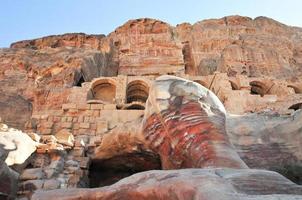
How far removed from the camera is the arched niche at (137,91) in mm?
20781

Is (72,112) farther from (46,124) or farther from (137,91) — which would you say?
(137,91)

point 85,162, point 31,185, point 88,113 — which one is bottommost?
point 31,185

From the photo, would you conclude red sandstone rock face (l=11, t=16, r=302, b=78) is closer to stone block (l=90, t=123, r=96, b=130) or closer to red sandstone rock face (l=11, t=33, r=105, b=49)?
red sandstone rock face (l=11, t=33, r=105, b=49)

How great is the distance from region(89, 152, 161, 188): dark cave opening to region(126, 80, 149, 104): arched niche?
1385 centimetres

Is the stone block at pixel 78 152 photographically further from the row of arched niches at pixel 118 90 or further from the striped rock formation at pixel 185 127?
the row of arched niches at pixel 118 90

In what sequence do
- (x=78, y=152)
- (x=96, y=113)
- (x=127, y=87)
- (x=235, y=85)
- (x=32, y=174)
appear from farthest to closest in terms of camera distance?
(x=235, y=85) < (x=127, y=87) < (x=96, y=113) < (x=78, y=152) < (x=32, y=174)

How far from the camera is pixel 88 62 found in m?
25.4

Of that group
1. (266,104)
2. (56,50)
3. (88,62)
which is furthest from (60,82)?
(266,104)

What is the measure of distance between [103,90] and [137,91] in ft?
7.12

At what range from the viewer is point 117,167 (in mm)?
6895

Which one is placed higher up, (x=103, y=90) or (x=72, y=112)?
(x=103, y=90)

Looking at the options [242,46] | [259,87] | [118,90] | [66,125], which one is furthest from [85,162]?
[242,46]

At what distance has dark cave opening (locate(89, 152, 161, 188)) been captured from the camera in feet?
21.3

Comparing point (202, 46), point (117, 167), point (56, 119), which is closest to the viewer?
point (117, 167)
